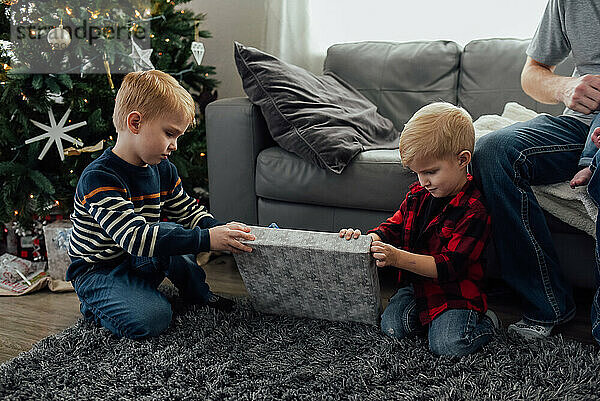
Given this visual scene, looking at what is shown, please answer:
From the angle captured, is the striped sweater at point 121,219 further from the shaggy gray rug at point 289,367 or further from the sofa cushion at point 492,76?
the sofa cushion at point 492,76

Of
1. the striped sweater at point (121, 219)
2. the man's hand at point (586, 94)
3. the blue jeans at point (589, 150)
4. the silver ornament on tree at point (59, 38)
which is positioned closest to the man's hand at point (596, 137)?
the blue jeans at point (589, 150)

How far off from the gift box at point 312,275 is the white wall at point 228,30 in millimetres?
1665

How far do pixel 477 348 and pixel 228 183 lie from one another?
3.30 ft

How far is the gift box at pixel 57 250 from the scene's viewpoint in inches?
77.2

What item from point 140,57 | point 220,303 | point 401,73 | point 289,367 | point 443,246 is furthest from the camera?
point 401,73

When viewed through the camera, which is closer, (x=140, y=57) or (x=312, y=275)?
(x=312, y=275)

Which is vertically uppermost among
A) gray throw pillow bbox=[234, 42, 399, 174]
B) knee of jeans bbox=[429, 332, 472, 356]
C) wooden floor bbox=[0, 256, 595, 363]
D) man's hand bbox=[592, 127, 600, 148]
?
man's hand bbox=[592, 127, 600, 148]

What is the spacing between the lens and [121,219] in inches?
58.6

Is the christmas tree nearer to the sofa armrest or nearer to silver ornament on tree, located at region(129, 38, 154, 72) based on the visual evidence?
silver ornament on tree, located at region(129, 38, 154, 72)

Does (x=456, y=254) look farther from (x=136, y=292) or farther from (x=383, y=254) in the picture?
(x=136, y=292)

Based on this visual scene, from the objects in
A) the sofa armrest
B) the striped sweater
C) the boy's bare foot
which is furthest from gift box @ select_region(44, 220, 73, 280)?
the boy's bare foot

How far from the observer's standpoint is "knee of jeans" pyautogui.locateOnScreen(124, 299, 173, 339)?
4.85 feet

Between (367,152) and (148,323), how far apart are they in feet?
2.74

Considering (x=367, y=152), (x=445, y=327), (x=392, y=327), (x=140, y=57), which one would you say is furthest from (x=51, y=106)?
(x=445, y=327)
